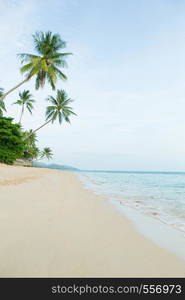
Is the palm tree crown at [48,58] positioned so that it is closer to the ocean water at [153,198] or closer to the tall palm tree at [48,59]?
the tall palm tree at [48,59]

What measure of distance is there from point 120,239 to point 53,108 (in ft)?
92.2

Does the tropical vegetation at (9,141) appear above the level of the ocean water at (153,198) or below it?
above

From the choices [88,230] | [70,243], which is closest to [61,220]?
[88,230]

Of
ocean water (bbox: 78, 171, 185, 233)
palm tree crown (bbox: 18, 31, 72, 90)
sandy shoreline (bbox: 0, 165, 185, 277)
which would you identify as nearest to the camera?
sandy shoreline (bbox: 0, 165, 185, 277)

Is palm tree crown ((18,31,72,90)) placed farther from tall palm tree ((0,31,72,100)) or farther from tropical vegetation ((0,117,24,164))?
tropical vegetation ((0,117,24,164))

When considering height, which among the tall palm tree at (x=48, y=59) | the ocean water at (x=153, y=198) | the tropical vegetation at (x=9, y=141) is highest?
the tall palm tree at (x=48, y=59)

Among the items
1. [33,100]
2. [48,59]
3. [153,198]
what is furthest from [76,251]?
[33,100]

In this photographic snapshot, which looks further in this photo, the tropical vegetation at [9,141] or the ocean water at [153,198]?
the tropical vegetation at [9,141]

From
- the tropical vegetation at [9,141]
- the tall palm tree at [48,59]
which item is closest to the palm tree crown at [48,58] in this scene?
the tall palm tree at [48,59]

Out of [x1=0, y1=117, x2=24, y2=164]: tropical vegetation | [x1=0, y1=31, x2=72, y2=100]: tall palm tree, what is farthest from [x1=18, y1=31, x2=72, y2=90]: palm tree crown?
[x1=0, y1=117, x2=24, y2=164]: tropical vegetation

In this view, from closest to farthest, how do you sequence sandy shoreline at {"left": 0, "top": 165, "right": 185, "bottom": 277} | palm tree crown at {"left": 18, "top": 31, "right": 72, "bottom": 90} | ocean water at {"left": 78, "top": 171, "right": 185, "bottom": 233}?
sandy shoreline at {"left": 0, "top": 165, "right": 185, "bottom": 277} < ocean water at {"left": 78, "top": 171, "right": 185, "bottom": 233} < palm tree crown at {"left": 18, "top": 31, "right": 72, "bottom": 90}

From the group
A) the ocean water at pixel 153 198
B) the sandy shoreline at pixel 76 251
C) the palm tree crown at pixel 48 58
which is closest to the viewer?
the sandy shoreline at pixel 76 251

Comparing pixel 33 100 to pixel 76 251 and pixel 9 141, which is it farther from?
pixel 76 251

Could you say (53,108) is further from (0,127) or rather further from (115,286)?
(115,286)
